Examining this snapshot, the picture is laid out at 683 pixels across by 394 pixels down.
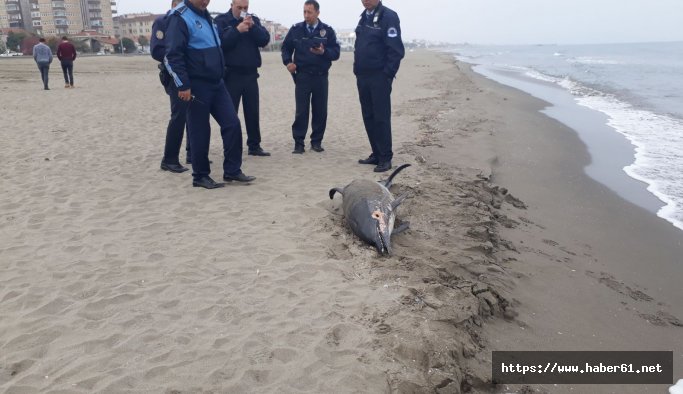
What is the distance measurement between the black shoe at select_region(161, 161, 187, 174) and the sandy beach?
189 mm

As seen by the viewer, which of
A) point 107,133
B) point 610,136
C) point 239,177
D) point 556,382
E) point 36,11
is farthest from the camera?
point 36,11

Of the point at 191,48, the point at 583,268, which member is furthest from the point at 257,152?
the point at 583,268

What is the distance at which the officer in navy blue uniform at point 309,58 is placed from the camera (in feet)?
22.3

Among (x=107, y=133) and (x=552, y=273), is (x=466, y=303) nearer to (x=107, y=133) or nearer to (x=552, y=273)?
(x=552, y=273)

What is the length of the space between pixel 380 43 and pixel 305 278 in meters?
3.67

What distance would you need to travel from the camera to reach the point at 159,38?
5.47 metres

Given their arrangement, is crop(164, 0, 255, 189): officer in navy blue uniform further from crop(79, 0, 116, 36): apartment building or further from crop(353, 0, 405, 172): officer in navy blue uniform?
crop(79, 0, 116, 36): apartment building

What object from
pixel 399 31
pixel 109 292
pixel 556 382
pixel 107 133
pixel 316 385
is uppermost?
pixel 399 31

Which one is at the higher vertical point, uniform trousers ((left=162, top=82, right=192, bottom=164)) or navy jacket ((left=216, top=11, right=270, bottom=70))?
navy jacket ((left=216, top=11, right=270, bottom=70))

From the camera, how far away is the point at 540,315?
334 cm

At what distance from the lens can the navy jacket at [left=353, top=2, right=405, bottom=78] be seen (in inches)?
234

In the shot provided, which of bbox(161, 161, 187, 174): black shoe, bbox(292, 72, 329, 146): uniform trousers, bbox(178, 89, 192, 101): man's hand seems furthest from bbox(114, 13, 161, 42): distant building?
bbox(178, 89, 192, 101): man's hand

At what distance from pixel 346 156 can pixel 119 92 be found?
11.2 m

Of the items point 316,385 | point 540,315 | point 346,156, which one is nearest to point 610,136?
point 346,156
